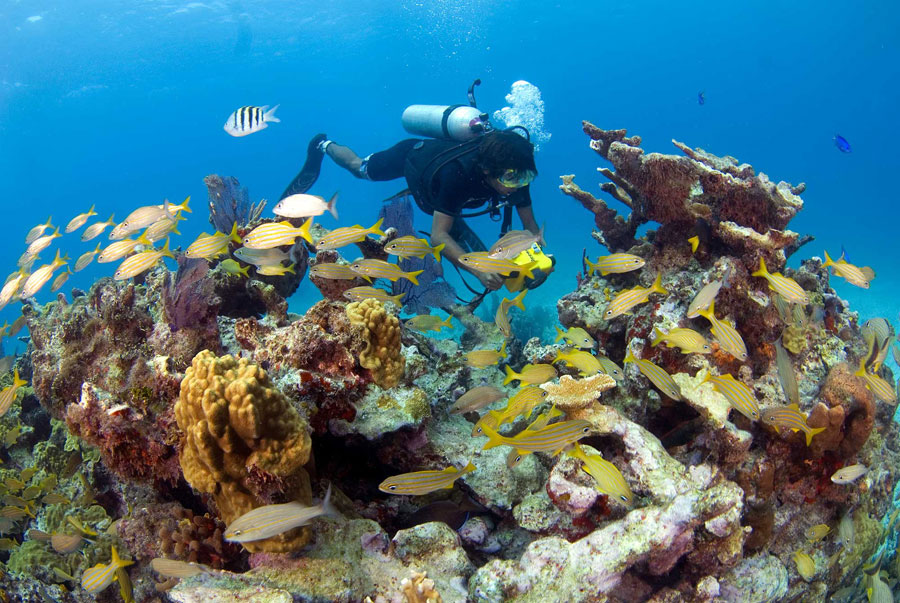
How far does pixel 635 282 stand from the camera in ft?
17.8

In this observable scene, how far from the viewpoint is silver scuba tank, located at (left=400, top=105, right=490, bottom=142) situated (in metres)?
7.01

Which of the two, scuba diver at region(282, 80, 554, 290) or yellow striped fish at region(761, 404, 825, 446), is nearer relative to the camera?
yellow striped fish at region(761, 404, 825, 446)

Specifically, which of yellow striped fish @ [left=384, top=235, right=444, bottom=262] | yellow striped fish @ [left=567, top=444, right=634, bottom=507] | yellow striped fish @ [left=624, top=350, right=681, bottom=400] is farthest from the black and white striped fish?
yellow striped fish @ [left=567, top=444, right=634, bottom=507]

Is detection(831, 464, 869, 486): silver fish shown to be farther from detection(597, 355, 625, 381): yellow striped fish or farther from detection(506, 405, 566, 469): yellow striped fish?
detection(506, 405, 566, 469): yellow striped fish

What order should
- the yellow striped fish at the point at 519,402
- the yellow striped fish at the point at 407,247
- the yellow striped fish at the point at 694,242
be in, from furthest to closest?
the yellow striped fish at the point at 694,242 < the yellow striped fish at the point at 407,247 < the yellow striped fish at the point at 519,402

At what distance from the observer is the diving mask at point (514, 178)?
5582 millimetres

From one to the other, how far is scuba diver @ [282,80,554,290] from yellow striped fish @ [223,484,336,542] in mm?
3654

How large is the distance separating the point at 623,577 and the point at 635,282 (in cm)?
350

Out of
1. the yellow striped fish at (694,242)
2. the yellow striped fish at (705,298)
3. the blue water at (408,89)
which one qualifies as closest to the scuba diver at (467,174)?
the yellow striped fish at (694,242)

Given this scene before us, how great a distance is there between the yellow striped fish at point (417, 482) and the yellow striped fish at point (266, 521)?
1.47 ft

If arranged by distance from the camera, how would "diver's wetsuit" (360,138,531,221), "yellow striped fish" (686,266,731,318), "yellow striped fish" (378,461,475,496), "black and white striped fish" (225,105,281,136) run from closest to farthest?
"yellow striped fish" (378,461,475,496) → "yellow striped fish" (686,266,731,318) → "black and white striped fish" (225,105,281,136) → "diver's wetsuit" (360,138,531,221)

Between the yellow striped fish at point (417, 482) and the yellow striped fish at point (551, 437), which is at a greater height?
the yellow striped fish at point (551, 437)

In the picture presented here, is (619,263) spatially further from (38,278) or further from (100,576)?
(38,278)

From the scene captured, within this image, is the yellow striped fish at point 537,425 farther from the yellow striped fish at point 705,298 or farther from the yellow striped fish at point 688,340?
the yellow striped fish at point 705,298
